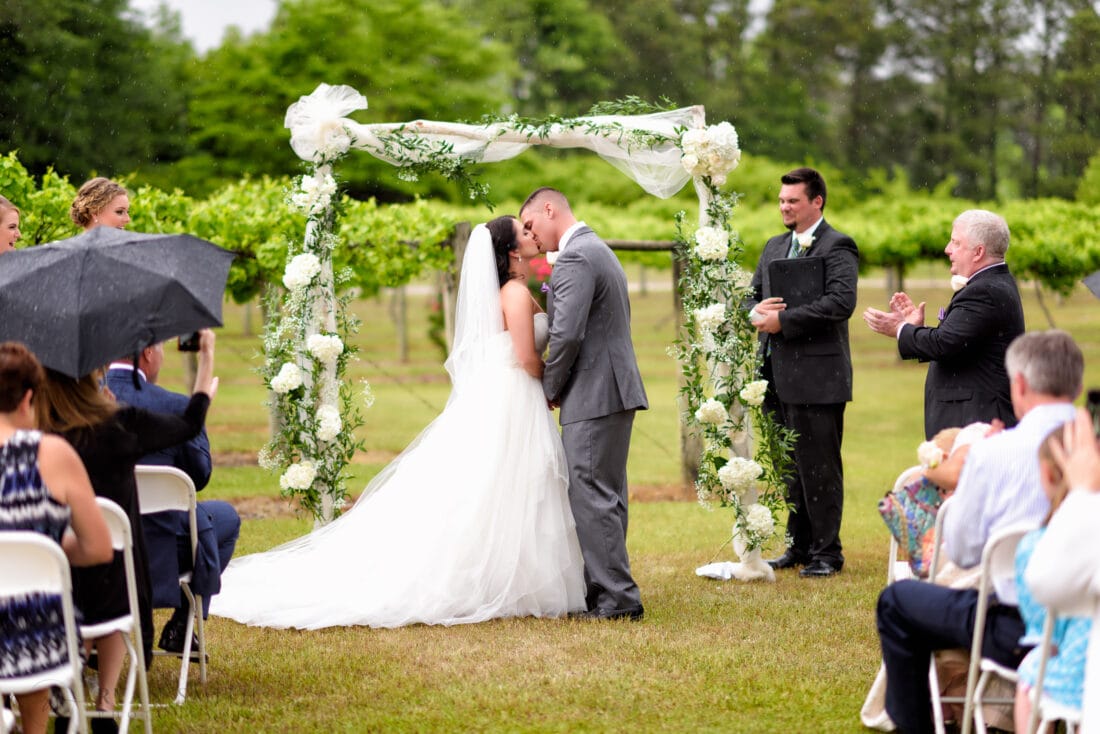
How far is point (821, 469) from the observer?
7641 millimetres

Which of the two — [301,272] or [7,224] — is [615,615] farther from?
[7,224]

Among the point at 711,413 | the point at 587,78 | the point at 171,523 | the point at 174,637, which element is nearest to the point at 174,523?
the point at 171,523

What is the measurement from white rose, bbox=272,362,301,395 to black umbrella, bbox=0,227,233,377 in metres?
2.84

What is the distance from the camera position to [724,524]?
10.1m

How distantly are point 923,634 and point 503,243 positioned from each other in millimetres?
3430

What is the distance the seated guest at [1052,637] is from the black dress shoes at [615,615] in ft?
9.26

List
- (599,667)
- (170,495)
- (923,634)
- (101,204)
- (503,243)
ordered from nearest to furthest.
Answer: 1. (923,634)
2. (170,495)
3. (599,667)
4. (101,204)
5. (503,243)

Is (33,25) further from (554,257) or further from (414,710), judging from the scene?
(414,710)

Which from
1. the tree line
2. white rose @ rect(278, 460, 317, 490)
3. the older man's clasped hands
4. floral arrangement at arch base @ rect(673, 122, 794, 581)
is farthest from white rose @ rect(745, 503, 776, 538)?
the tree line

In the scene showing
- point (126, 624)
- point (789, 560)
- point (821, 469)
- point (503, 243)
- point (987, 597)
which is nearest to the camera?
point (987, 597)

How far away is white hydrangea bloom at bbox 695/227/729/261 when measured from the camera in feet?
24.2

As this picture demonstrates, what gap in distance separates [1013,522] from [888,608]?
2.03ft

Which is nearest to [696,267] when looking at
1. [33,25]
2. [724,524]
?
[724,524]

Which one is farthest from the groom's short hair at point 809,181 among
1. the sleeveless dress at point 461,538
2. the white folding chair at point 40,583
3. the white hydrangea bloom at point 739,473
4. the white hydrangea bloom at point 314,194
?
the white folding chair at point 40,583
